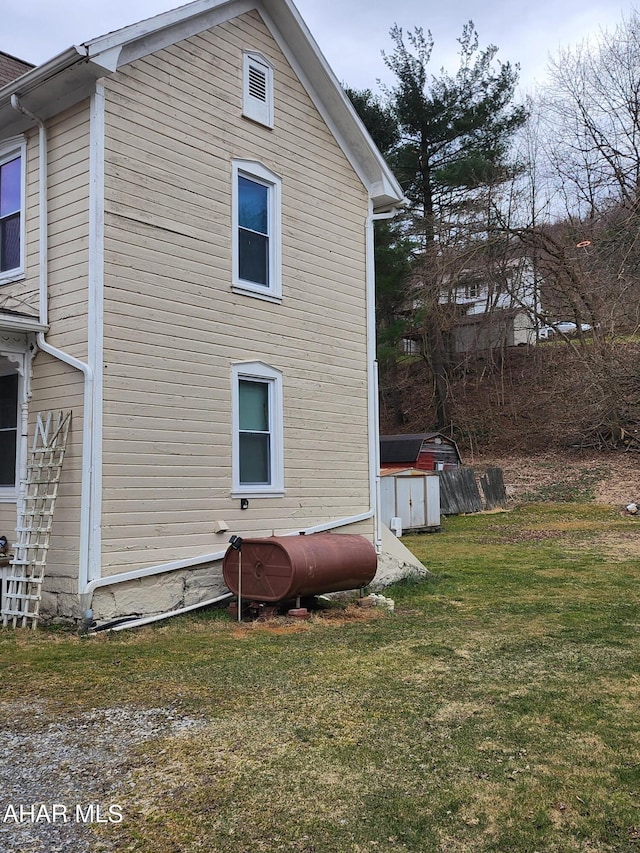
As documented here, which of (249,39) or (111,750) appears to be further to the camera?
(249,39)

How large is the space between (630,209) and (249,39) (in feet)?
40.1

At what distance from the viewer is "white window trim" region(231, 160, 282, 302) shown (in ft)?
31.8

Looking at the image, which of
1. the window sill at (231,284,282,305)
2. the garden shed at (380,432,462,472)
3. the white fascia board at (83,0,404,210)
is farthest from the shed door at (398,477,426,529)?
the window sill at (231,284,282,305)

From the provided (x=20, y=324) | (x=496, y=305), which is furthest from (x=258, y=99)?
(x=496, y=305)

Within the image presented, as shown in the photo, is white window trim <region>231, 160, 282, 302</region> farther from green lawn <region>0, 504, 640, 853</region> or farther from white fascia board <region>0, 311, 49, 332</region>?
green lawn <region>0, 504, 640, 853</region>

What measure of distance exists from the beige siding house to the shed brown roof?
2070 mm

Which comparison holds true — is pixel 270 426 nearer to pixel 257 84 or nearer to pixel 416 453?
pixel 257 84

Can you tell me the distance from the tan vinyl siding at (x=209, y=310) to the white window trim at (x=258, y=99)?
0.32ft

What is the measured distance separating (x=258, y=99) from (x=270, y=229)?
1741 millimetres

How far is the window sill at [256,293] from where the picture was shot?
9.62 m

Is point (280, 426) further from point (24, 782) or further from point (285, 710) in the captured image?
point (24, 782)

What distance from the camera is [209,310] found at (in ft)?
30.4

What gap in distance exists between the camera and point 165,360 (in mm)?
8664

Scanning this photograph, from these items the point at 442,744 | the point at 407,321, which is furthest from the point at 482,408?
the point at 442,744
